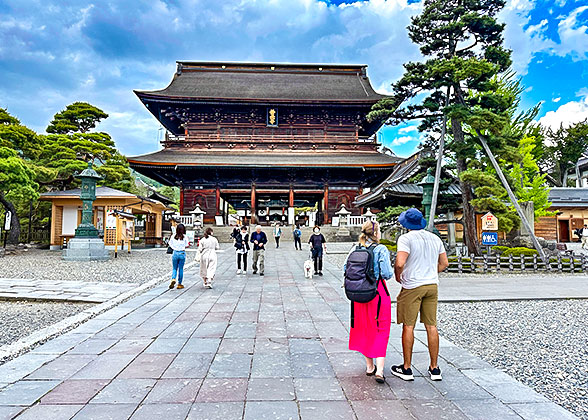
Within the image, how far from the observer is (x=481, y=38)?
1305cm

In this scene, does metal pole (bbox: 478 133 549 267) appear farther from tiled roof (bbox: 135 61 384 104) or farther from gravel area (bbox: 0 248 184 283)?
tiled roof (bbox: 135 61 384 104)

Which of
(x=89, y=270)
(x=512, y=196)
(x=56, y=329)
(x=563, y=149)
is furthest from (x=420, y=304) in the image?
(x=563, y=149)

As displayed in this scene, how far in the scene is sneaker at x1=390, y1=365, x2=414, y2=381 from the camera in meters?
3.42

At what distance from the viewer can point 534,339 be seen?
196 inches

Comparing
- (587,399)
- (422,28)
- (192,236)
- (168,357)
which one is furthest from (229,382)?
(192,236)

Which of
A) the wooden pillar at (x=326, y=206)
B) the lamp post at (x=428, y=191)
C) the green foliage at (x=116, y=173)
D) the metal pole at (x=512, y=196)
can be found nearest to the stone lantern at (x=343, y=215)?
the wooden pillar at (x=326, y=206)

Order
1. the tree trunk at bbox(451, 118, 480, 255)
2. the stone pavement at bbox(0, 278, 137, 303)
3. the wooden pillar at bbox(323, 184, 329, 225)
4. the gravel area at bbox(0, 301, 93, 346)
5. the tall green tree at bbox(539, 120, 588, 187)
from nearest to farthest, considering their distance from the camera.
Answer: the gravel area at bbox(0, 301, 93, 346) < the stone pavement at bbox(0, 278, 137, 303) < the tree trunk at bbox(451, 118, 480, 255) < the wooden pillar at bbox(323, 184, 329, 225) < the tall green tree at bbox(539, 120, 588, 187)

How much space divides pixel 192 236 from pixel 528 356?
66.9 ft

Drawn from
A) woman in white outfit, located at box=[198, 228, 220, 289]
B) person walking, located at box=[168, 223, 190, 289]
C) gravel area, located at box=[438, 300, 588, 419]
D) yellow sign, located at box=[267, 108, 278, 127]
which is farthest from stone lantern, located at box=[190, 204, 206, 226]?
gravel area, located at box=[438, 300, 588, 419]

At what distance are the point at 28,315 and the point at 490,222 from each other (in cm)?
1322

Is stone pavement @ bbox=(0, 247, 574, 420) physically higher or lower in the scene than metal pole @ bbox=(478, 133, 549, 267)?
lower

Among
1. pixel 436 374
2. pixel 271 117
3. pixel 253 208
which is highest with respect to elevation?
pixel 271 117

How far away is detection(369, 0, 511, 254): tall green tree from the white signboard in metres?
0.36

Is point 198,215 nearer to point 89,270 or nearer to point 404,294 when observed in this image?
point 89,270
